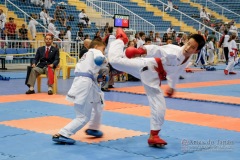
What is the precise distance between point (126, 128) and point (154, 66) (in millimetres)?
1313

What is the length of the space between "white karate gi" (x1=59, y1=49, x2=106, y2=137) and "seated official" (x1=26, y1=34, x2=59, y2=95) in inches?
195

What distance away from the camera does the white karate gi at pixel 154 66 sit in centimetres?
494

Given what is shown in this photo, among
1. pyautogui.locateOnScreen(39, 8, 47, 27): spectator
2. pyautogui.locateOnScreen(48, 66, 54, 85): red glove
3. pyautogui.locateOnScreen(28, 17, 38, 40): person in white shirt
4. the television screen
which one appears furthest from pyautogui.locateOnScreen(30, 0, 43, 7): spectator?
pyautogui.locateOnScreen(48, 66, 54, 85): red glove

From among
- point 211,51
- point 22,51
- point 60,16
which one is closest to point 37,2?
point 60,16

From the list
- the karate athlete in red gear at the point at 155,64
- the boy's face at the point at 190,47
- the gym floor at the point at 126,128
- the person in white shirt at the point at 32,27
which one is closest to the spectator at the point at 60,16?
the person in white shirt at the point at 32,27

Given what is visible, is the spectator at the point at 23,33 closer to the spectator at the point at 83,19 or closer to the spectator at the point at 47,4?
the spectator at the point at 47,4

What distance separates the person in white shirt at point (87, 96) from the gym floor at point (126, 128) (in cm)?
15

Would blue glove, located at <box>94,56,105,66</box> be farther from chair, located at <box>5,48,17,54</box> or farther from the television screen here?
chair, located at <box>5,48,17,54</box>

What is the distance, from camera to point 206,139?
5.29m

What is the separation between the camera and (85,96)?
5008mm

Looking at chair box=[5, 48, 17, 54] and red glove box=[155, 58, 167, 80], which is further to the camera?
chair box=[5, 48, 17, 54]

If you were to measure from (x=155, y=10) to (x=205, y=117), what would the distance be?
23015mm

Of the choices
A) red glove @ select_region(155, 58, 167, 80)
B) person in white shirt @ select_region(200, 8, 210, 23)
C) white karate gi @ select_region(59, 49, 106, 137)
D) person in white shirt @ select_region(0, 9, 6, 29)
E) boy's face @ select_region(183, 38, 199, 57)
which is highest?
person in white shirt @ select_region(200, 8, 210, 23)

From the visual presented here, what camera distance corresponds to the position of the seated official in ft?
33.0
